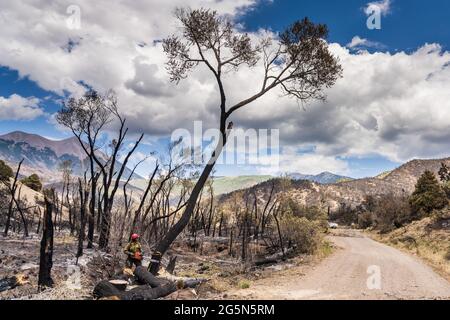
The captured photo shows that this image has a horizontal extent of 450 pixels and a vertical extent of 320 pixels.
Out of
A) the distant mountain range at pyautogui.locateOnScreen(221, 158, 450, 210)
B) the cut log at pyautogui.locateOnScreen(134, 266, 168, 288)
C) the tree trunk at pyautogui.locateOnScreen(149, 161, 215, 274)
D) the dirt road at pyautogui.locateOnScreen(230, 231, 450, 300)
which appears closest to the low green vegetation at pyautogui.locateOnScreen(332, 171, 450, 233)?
the dirt road at pyautogui.locateOnScreen(230, 231, 450, 300)

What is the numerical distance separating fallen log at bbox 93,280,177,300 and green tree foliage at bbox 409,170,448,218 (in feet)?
147

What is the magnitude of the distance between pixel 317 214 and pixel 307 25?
125 ft

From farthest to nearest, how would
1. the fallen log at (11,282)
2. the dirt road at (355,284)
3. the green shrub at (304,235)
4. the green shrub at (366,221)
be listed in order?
the green shrub at (366,221), the green shrub at (304,235), the fallen log at (11,282), the dirt road at (355,284)

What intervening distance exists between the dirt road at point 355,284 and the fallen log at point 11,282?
9789 mm

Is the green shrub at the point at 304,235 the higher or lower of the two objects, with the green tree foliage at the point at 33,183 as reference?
lower

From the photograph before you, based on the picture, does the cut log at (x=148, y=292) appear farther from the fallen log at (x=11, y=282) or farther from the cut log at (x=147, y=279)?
the fallen log at (x=11, y=282)

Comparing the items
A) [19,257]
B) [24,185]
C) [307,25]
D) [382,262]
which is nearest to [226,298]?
[307,25]

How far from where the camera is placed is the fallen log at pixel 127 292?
12109mm

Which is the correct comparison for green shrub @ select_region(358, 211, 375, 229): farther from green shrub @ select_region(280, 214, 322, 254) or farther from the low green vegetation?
green shrub @ select_region(280, 214, 322, 254)

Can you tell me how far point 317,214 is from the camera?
2090 inches

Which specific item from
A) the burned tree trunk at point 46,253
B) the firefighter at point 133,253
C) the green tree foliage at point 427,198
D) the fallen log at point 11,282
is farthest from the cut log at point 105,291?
the green tree foliage at point 427,198

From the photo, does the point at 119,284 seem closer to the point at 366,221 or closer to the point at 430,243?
the point at 430,243
